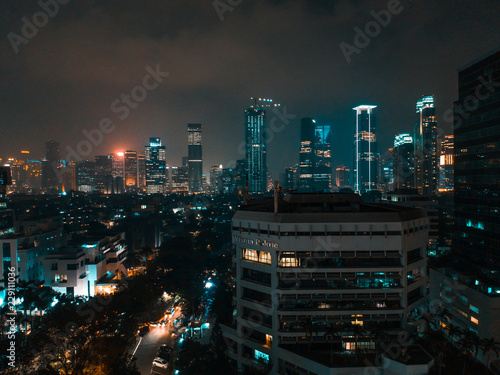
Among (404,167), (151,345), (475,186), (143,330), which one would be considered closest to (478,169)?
(475,186)

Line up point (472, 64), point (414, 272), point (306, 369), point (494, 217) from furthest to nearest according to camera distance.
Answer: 1. point (472, 64)
2. point (494, 217)
3. point (414, 272)
4. point (306, 369)

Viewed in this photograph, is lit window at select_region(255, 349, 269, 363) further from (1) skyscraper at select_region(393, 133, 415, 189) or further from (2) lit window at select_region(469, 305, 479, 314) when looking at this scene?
(1) skyscraper at select_region(393, 133, 415, 189)

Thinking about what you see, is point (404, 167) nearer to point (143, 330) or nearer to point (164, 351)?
point (143, 330)

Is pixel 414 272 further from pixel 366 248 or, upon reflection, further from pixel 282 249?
pixel 282 249

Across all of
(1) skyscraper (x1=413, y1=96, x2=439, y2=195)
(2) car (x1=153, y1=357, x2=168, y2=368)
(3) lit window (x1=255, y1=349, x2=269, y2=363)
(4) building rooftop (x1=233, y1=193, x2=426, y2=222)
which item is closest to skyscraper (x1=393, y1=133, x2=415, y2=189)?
(1) skyscraper (x1=413, y1=96, x2=439, y2=195)

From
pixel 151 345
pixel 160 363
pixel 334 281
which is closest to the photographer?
pixel 334 281

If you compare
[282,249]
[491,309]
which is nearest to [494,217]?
[491,309]
